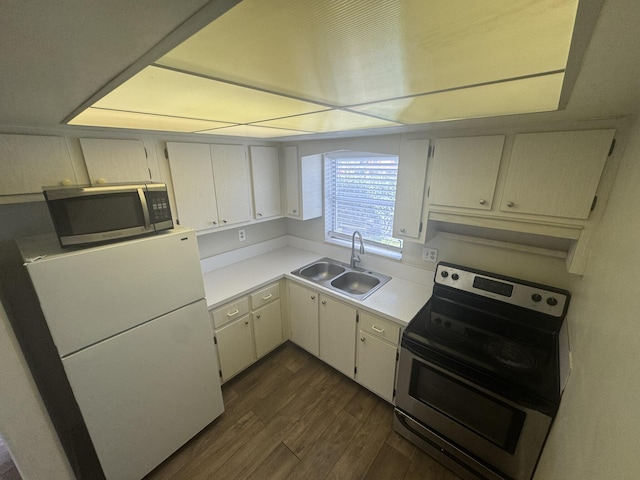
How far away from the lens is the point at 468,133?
1497 millimetres

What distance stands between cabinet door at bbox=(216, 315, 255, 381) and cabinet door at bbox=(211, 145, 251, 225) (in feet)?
2.82

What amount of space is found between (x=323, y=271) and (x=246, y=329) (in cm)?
90

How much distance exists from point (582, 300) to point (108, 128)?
2580mm

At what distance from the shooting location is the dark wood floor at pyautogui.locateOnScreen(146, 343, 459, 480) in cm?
161

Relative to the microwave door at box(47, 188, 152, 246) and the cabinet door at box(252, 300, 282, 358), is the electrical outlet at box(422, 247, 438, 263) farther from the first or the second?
the microwave door at box(47, 188, 152, 246)

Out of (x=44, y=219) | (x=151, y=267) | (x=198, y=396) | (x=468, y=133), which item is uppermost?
(x=468, y=133)

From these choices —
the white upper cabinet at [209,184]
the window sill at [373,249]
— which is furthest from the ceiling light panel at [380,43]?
the window sill at [373,249]

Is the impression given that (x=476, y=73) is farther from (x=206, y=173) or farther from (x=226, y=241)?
(x=226, y=241)

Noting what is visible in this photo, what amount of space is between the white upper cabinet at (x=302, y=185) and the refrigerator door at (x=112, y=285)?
119cm

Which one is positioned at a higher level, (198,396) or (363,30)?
(363,30)

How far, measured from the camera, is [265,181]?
244 centimetres

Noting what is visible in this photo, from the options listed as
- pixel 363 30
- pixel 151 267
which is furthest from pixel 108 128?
pixel 363 30

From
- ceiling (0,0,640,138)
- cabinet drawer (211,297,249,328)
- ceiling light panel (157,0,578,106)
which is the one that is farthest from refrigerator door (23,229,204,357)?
ceiling light panel (157,0,578,106)

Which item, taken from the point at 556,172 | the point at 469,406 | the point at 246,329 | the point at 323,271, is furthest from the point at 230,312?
the point at 556,172
